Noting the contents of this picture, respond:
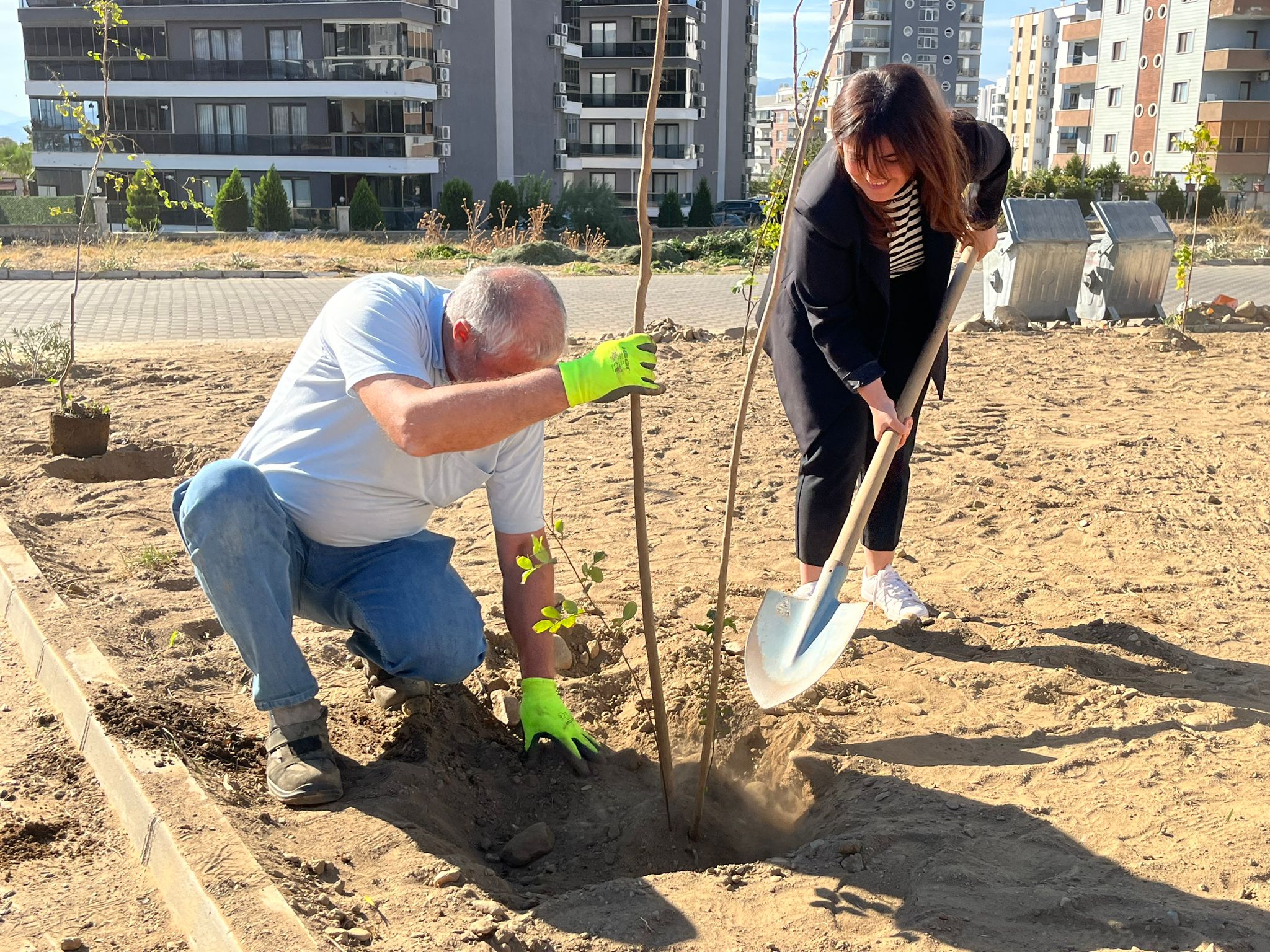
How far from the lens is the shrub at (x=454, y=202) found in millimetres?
34250

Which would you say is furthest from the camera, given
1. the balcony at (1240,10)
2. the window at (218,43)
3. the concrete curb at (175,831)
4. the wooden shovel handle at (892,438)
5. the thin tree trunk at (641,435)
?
the balcony at (1240,10)

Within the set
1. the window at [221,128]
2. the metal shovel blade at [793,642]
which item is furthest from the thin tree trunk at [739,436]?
the window at [221,128]

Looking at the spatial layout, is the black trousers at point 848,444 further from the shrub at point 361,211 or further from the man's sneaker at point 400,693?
the shrub at point 361,211

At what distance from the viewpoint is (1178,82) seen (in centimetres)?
5081

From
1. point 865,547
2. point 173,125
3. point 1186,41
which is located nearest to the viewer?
point 865,547

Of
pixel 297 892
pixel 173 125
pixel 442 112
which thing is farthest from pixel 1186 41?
pixel 297 892

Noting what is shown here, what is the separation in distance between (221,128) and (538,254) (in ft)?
A: 68.7

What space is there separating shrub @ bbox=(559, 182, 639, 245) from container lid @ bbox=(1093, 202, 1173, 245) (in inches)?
883

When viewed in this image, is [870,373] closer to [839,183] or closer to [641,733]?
[839,183]

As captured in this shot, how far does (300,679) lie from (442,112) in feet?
129

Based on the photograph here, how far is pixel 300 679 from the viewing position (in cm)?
266

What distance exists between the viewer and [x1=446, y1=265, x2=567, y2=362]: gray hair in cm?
242

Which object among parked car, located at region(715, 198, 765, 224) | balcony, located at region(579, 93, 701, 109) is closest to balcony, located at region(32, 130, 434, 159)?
parked car, located at region(715, 198, 765, 224)

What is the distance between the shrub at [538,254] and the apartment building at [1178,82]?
33642 millimetres
